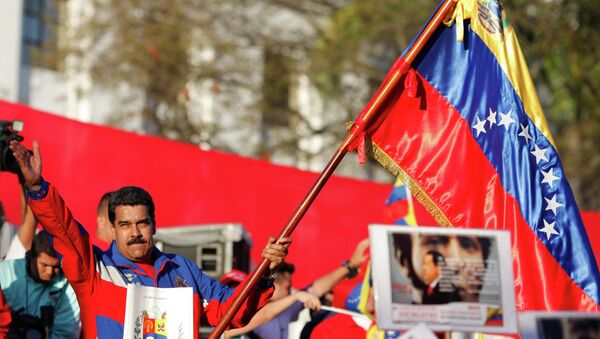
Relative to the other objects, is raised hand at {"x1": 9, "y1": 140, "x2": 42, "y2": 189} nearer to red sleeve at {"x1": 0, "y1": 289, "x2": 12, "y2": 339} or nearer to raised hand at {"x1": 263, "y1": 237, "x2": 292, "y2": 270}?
raised hand at {"x1": 263, "y1": 237, "x2": 292, "y2": 270}

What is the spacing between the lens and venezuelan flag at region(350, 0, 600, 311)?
6.26 m

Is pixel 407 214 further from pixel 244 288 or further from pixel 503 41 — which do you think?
pixel 244 288

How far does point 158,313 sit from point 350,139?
4.91ft

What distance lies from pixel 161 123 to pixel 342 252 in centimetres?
886

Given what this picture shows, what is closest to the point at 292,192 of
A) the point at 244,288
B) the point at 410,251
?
the point at 244,288

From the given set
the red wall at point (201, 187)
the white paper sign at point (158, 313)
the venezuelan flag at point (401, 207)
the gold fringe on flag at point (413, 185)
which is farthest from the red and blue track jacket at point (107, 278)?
the venezuelan flag at point (401, 207)

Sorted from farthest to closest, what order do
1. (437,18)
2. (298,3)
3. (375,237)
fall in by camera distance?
(298,3), (437,18), (375,237)

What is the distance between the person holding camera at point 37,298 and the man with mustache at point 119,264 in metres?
1.55

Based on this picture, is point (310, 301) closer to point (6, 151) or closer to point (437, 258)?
point (6, 151)

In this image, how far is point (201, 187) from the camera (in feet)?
33.0

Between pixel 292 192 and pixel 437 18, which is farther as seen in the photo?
pixel 292 192

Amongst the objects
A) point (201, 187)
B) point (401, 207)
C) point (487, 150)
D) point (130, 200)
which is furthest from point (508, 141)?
point (201, 187)

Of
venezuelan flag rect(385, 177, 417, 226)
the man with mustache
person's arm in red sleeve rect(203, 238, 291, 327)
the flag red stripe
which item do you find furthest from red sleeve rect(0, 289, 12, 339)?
venezuelan flag rect(385, 177, 417, 226)

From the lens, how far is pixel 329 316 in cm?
811
